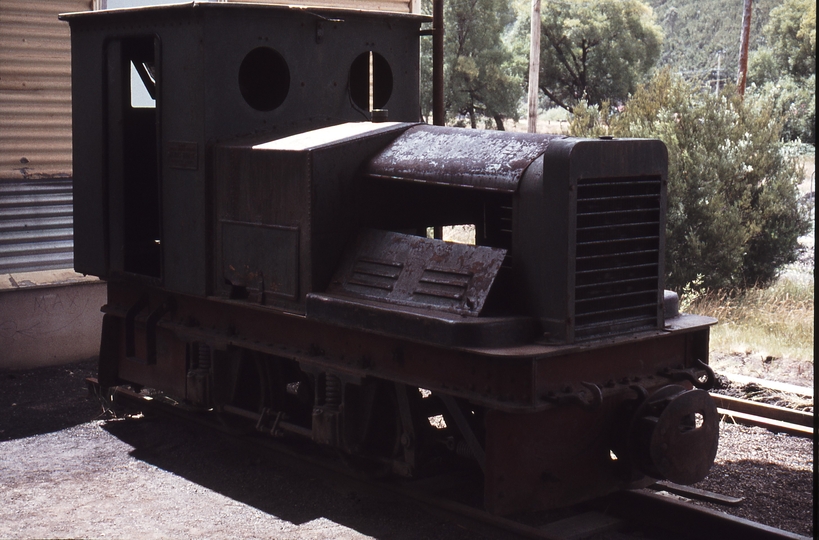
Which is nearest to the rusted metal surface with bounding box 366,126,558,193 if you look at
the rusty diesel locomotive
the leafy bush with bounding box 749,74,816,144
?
the rusty diesel locomotive

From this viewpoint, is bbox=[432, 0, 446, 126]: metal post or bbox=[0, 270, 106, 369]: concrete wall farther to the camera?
bbox=[0, 270, 106, 369]: concrete wall

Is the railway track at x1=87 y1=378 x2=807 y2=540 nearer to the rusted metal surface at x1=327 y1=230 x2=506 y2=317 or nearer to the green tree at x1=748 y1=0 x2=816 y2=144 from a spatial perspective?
the rusted metal surface at x1=327 y1=230 x2=506 y2=317

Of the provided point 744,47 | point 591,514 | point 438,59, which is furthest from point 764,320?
point 744,47

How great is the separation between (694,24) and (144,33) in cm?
9797

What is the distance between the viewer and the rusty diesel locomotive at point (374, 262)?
181 inches

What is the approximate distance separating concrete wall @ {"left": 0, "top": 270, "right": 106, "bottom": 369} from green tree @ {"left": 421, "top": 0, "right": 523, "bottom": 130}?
28.3 meters

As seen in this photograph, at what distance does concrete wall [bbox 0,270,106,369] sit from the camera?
8484mm

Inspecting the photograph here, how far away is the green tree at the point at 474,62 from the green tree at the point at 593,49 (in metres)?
1.82

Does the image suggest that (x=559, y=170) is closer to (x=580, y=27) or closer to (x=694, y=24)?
(x=580, y=27)

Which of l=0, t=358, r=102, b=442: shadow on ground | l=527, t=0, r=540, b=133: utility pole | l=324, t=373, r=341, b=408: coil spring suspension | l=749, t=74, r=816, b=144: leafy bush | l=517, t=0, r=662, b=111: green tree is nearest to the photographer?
l=324, t=373, r=341, b=408: coil spring suspension

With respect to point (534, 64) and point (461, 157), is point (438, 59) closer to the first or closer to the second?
point (461, 157)

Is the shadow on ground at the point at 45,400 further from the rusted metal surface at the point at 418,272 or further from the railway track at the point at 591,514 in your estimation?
the rusted metal surface at the point at 418,272

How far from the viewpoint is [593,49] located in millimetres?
38438

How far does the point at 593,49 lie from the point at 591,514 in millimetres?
35496
